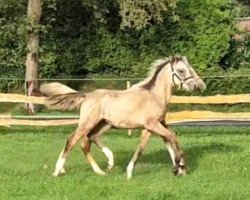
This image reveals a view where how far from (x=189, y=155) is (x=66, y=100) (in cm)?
304

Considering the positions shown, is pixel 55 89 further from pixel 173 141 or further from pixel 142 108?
pixel 173 141

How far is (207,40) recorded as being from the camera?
3316cm

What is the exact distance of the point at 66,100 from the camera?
1334 cm

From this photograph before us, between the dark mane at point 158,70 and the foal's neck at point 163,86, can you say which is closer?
→ the foal's neck at point 163,86

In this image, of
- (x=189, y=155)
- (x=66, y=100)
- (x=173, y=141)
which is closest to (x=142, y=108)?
(x=173, y=141)

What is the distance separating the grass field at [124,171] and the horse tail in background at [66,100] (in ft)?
3.68

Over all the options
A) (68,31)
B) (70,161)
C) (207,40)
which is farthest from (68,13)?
(70,161)

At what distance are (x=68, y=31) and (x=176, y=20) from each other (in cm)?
488

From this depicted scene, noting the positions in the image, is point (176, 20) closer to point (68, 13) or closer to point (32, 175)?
point (68, 13)

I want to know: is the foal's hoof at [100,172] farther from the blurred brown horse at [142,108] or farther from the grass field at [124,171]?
the grass field at [124,171]

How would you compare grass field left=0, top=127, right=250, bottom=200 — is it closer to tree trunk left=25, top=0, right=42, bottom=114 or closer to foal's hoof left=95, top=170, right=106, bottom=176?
foal's hoof left=95, top=170, right=106, bottom=176

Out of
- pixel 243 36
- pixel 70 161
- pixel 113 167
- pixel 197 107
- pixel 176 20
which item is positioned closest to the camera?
pixel 113 167

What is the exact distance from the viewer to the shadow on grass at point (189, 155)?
1421cm

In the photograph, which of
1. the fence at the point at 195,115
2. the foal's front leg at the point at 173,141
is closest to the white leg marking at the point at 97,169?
the foal's front leg at the point at 173,141
